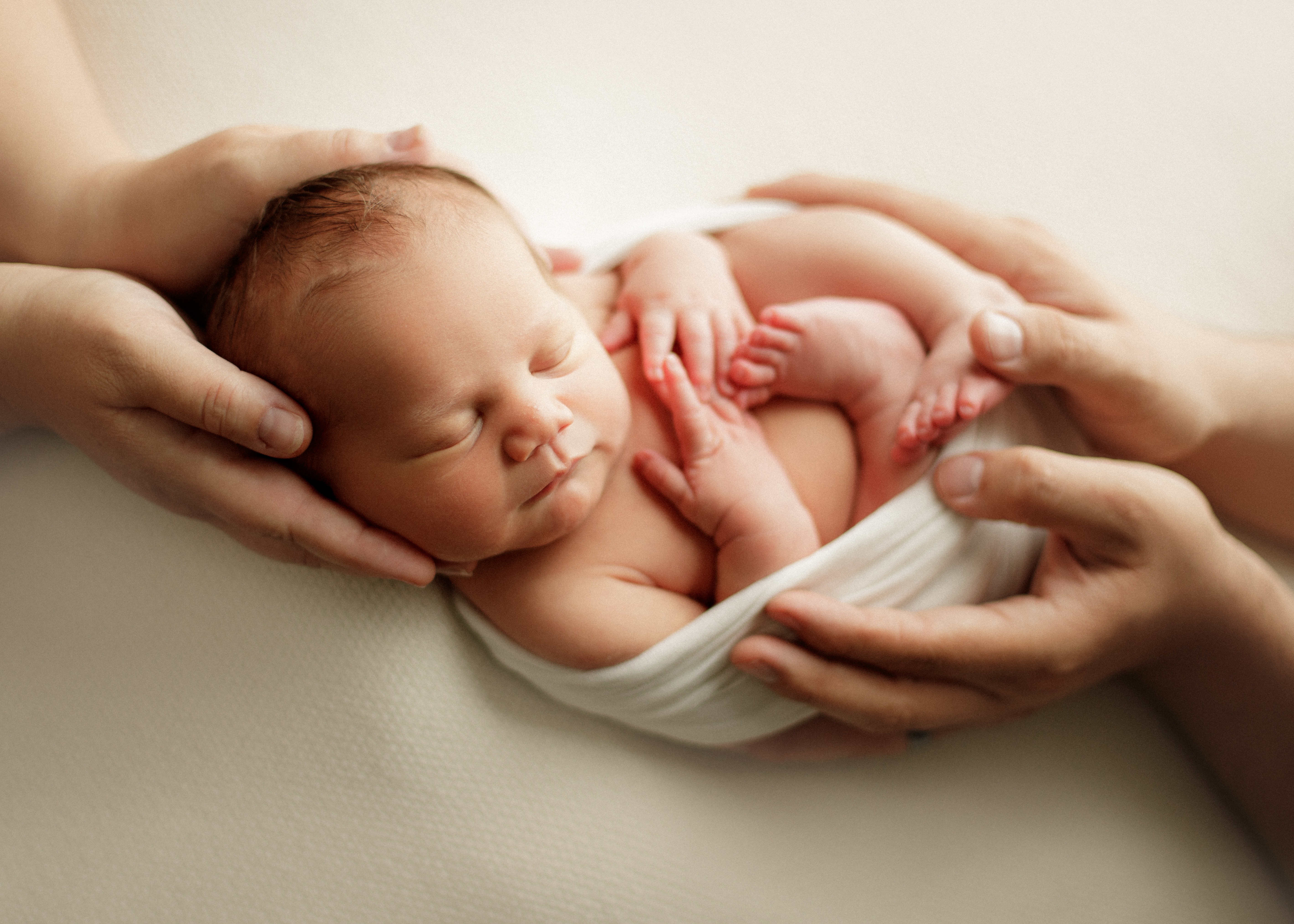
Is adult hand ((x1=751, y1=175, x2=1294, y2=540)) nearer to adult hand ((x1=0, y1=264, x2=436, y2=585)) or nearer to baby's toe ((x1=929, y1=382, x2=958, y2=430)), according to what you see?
baby's toe ((x1=929, y1=382, x2=958, y2=430))

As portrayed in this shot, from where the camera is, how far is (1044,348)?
0.98 m

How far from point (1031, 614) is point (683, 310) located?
604mm

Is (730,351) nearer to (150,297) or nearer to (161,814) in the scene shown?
(150,297)

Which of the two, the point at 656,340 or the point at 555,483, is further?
the point at 656,340

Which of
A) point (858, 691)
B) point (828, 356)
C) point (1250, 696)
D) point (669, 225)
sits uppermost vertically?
point (669, 225)

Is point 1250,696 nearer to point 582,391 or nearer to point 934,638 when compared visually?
point 934,638

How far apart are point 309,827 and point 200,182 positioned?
832 mm

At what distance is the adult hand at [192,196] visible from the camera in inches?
38.3

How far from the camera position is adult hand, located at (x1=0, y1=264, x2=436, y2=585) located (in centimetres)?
83

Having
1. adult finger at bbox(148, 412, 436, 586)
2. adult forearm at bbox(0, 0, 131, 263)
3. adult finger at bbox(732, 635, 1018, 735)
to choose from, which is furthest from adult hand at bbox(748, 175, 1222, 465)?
adult forearm at bbox(0, 0, 131, 263)

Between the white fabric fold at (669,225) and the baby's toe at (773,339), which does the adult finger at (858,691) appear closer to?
the baby's toe at (773,339)

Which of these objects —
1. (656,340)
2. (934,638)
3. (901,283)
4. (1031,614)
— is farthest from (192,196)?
(1031,614)

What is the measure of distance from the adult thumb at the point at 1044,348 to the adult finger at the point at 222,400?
2.66 ft

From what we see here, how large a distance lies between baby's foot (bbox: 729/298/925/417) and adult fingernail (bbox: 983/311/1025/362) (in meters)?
0.13
